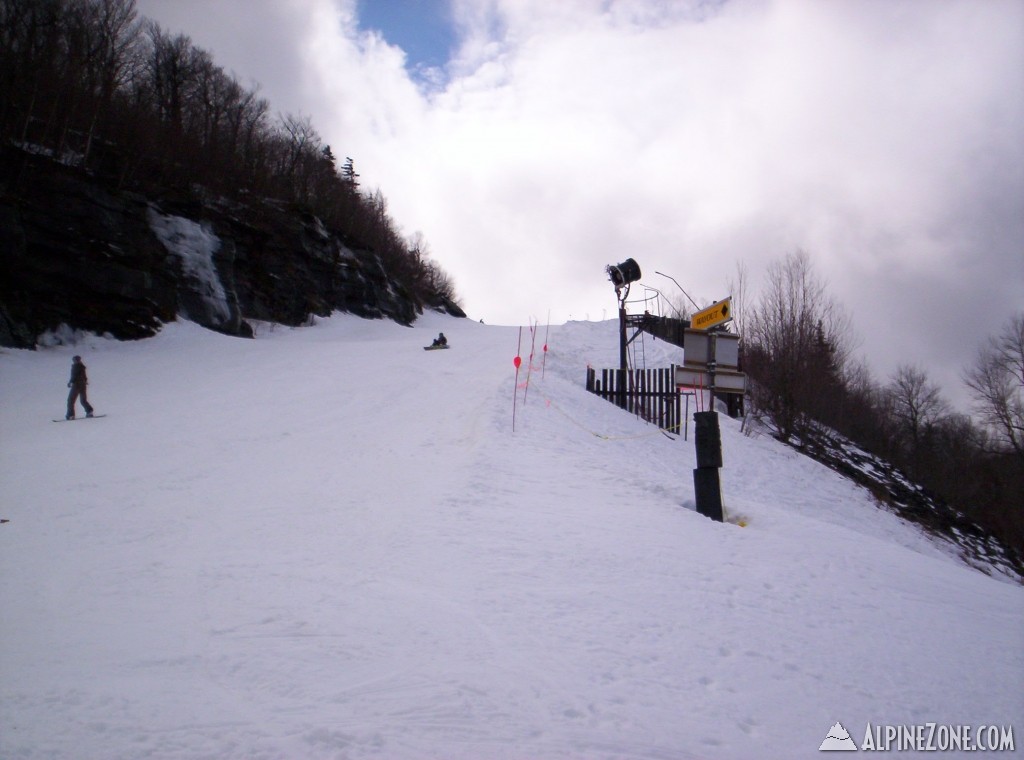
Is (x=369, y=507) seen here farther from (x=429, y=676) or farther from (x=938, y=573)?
(x=938, y=573)

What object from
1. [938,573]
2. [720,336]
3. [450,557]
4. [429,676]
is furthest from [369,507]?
[938,573]

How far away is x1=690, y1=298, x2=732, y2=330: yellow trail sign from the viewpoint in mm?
8594

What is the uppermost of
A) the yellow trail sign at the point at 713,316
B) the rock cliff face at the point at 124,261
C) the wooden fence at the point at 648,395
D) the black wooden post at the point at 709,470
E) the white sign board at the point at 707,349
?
the rock cliff face at the point at 124,261

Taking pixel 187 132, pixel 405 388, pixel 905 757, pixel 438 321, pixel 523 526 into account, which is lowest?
pixel 905 757

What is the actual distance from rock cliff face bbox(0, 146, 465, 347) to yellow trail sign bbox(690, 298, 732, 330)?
21.7 m

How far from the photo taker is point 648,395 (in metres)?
17.1

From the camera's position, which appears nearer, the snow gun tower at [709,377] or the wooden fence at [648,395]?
the snow gun tower at [709,377]

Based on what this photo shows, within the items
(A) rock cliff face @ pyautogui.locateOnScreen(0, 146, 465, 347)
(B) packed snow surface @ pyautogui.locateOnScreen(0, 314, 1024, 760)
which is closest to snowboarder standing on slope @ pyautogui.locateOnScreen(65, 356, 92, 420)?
Result: (B) packed snow surface @ pyautogui.locateOnScreen(0, 314, 1024, 760)

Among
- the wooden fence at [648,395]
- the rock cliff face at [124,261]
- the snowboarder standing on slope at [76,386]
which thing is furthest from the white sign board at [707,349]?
the rock cliff face at [124,261]

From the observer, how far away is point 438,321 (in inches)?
1989

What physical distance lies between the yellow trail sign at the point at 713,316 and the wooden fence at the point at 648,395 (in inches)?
296

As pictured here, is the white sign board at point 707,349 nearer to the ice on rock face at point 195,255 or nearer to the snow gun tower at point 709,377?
the snow gun tower at point 709,377

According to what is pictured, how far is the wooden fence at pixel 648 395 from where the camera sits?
16.8 meters

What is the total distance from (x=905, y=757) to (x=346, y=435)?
1014cm
